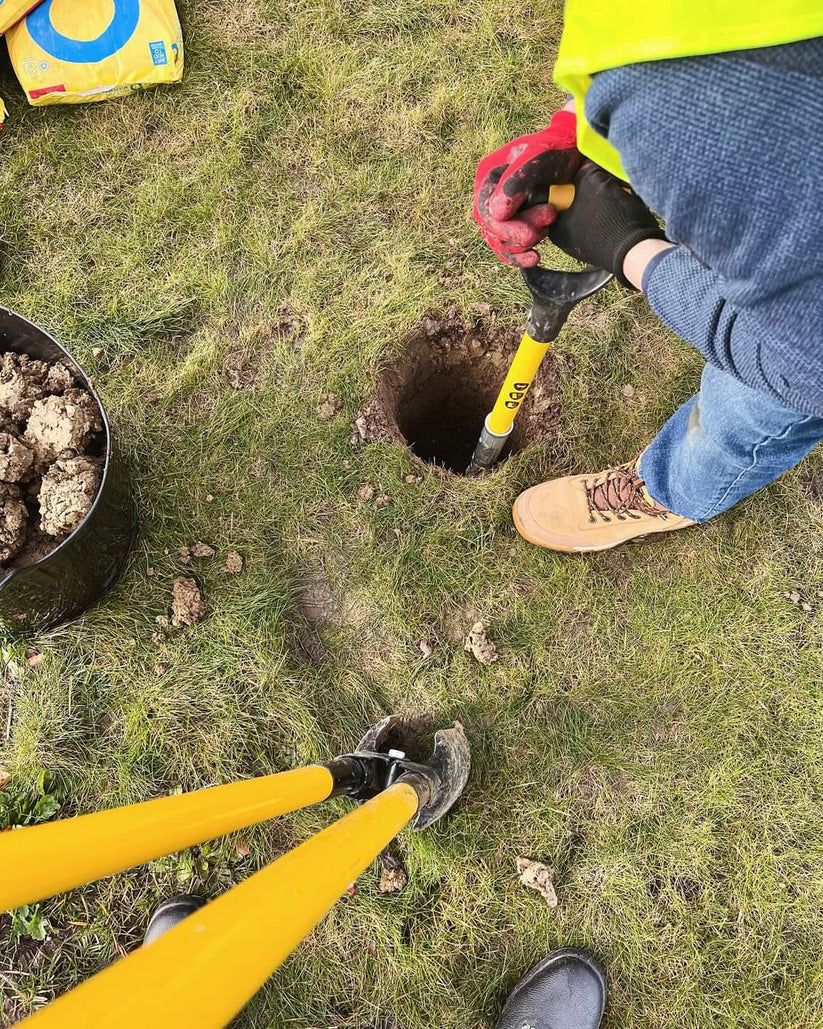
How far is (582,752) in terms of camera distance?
1.90 m

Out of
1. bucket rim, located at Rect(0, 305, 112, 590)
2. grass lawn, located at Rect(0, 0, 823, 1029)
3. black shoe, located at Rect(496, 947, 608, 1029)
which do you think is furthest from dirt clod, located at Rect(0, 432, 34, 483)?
black shoe, located at Rect(496, 947, 608, 1029)

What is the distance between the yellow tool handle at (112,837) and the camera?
86 cm

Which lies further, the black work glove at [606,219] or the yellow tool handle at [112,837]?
the black work glove at [606,219]

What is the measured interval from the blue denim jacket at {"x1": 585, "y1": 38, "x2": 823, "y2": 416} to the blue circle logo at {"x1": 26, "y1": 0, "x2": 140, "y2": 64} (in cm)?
233

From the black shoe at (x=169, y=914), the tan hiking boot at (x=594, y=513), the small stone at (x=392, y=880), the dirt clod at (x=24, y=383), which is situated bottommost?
the small stone at (x=392, y=880)

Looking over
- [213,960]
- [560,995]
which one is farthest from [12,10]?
[560,995]

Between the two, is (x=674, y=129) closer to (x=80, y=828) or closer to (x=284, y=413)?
(x=80, y=828)

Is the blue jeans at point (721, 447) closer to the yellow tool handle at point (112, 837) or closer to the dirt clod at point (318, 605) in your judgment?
the dirt clod at point (318, 605)

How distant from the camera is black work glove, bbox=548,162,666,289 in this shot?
1178 millimetres

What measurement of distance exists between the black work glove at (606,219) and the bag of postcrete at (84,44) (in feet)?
6.68

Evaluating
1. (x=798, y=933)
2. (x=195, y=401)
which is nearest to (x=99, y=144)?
(x=195, y=401)

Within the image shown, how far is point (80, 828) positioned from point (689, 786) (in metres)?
1.62

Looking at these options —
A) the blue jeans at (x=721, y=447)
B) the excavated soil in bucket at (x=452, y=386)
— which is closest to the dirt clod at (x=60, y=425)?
the excavated soil in bucket at (x=452, y=386)

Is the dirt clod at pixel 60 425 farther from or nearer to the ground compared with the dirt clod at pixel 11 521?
farther from the ground
